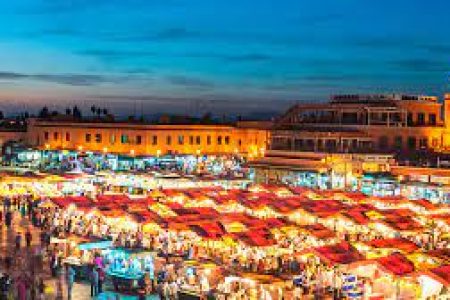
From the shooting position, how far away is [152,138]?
66688mm

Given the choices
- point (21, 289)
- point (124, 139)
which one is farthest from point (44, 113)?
point (21, 289)

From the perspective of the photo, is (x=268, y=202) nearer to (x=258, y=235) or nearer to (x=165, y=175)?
(x=258, y=235)

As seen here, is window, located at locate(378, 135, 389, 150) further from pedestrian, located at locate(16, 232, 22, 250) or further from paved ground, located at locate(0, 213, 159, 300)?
pedestrian, located at locate(16, 232, 22, 250)

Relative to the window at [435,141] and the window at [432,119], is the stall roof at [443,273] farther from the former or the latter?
the window at [432,119]

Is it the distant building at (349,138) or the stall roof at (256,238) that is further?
the distant building at (349,138)

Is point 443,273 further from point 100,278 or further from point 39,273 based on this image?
point 39,273

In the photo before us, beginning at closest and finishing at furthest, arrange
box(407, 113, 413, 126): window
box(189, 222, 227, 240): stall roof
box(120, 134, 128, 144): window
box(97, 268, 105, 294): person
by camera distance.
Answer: box(97, 268, 105, 294): person → box(189, 222, 227, 240): stall roof → box(407, 113, 413, 126): window → box(120, 134, 128, 144): window

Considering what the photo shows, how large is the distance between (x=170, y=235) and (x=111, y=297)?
6.06 metres

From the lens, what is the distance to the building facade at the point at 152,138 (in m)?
66.8

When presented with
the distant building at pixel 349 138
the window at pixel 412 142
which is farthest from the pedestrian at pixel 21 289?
the window at pixel 412 142

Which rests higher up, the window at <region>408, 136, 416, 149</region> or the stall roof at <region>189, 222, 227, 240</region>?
the window at <region>408, 136, 416, 149</region>

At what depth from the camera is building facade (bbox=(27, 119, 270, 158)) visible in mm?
66812

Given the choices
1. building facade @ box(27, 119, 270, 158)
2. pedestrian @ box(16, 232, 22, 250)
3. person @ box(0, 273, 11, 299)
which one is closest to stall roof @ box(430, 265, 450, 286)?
person @ box(0, 273, 11, 299)

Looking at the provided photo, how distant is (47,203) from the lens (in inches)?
1275
